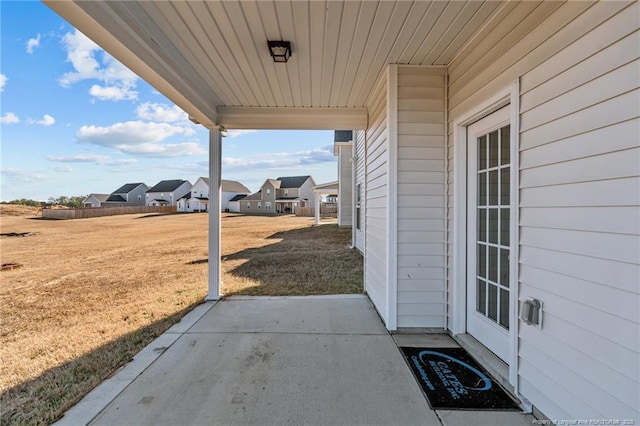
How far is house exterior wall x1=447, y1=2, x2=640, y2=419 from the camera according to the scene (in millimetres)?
1291

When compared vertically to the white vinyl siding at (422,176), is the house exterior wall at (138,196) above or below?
above

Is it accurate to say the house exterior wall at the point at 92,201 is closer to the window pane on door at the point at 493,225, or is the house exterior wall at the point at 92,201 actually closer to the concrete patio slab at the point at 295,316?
the concrete patio slab at the point at 295,316

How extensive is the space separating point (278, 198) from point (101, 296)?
1416 inches

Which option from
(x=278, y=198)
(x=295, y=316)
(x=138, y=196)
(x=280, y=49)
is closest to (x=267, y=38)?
(x=280, y=49)

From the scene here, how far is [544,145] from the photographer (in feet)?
5.76

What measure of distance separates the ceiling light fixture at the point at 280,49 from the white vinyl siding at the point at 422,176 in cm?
122

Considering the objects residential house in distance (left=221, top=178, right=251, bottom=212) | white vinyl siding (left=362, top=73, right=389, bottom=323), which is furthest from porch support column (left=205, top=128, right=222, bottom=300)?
residential house in distance (left=221, top=178, right=251, bottom=212)

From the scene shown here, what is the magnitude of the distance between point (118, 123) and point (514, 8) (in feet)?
83.4

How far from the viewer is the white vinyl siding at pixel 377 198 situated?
337 centimetres

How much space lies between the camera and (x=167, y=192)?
1706 inches

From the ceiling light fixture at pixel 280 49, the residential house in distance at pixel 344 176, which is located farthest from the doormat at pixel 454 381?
the residential house in distance at pixel 344 176

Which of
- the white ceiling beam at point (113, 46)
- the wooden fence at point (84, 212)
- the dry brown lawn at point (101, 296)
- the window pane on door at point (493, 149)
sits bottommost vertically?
the dry brown lawn at point (101, 296)

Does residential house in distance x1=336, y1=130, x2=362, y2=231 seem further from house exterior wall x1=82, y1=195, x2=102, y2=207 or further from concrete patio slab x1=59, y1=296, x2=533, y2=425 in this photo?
house exterior wall x1=82, y1=195, x2=102, y2=207

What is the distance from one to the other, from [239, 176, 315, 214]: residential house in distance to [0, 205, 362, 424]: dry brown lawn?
96.8 ft
